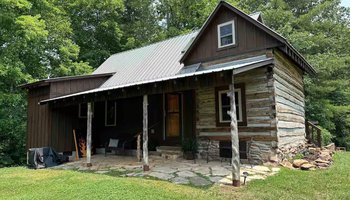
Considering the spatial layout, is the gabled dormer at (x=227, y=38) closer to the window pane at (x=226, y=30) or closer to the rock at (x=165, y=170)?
→ the window pane at (x=226, y=30)

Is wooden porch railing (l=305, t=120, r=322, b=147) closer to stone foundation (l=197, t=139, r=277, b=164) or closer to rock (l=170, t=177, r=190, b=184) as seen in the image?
stone foundation (l=197, t=139, r=277, b=164)

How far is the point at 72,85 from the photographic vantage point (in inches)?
504

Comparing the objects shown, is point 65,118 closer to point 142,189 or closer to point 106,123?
point 106,123

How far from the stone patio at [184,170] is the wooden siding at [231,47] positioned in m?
3.93

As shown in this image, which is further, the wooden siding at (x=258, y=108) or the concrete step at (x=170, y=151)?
the concrete step at (x=170, y=151)

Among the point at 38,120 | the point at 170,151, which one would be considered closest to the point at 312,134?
the point at 170,151

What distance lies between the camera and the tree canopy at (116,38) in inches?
623

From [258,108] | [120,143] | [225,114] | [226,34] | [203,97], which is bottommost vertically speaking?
[120,143]

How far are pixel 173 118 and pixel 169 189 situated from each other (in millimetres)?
5780

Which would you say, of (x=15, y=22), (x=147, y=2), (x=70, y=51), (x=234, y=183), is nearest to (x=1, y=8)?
(x=15, y=22)

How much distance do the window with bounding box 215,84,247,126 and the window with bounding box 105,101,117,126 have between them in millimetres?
5745

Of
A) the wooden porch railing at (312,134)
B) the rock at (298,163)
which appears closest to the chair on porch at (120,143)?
the rock at (298,163)

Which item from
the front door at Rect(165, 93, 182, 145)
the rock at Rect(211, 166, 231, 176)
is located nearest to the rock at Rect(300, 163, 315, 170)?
the rock at Rect(211, 166, 231, 176)

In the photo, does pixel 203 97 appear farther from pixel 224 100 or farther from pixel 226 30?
pixel 226 30
